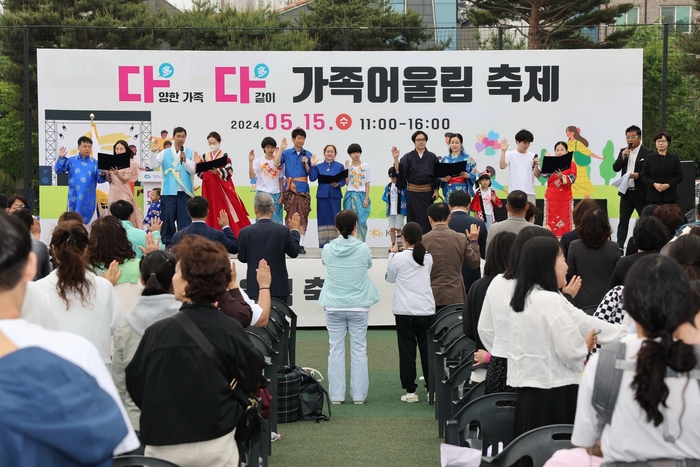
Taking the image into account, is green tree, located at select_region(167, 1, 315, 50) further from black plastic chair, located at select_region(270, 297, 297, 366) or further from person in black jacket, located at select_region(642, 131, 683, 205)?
black plastic chair, located at select_region(270, 297, 297, 366)

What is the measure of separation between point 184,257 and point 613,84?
1148cm

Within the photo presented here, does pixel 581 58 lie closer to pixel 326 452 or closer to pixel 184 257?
pixel 326 452

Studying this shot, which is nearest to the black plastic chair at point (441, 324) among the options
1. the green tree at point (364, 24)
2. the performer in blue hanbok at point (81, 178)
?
the performer in blue hanbok at point (81, 178)

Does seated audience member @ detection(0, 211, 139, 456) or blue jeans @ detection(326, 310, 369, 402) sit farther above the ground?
seated audience member @ detection(0, 211, 139, 456)

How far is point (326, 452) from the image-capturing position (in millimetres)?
5453

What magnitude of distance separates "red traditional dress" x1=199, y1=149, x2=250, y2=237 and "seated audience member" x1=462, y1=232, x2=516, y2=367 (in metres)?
6.96

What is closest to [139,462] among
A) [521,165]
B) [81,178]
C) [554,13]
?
[81,178]

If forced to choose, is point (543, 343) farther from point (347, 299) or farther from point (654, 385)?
point (347, 299)

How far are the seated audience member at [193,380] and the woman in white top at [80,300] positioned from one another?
89 cm

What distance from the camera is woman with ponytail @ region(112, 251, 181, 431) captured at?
11.9 ft

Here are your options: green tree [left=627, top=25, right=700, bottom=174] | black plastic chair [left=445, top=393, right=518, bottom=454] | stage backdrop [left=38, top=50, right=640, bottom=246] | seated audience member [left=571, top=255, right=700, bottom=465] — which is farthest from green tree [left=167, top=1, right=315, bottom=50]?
seated audience member [left=571, top=255, right=700, bottom=465]

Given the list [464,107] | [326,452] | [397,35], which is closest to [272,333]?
[326,452]

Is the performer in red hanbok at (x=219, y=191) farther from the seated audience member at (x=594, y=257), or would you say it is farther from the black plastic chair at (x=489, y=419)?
the black plastic chair at (x=489, y=419)

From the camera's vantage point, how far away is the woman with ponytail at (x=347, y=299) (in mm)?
6512
